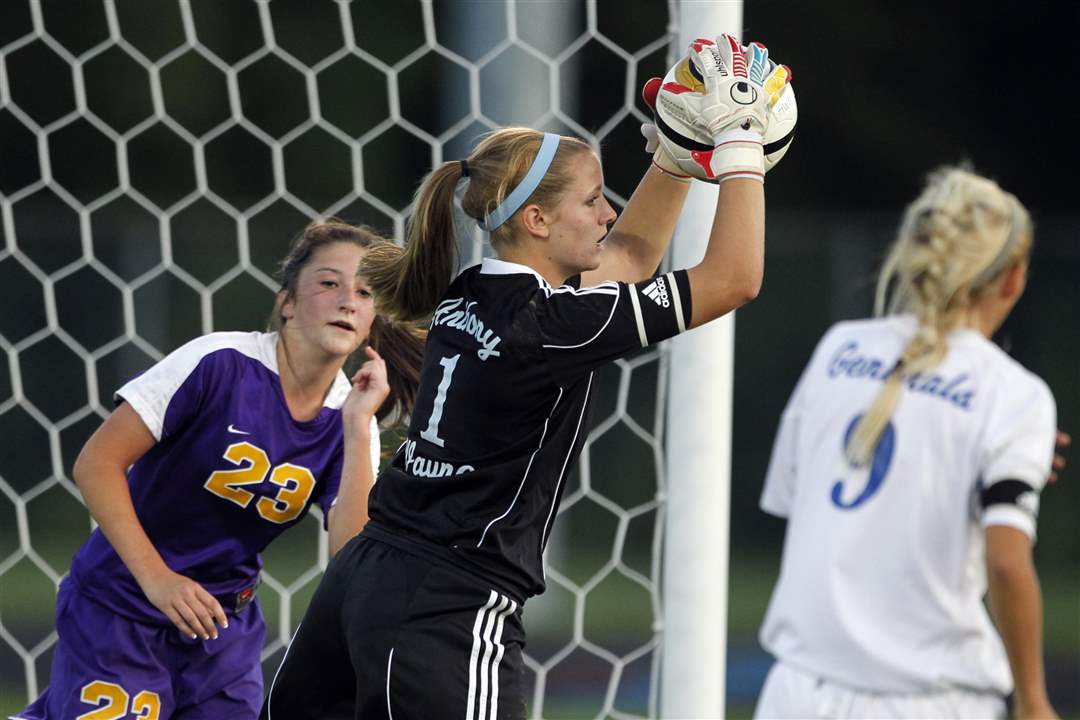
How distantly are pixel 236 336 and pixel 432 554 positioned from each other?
829mm

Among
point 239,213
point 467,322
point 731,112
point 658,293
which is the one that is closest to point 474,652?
point 467,322

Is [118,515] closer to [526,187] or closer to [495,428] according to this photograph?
[495,428]

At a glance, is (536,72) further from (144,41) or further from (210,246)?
(144,41)

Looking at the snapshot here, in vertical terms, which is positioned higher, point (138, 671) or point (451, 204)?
point (451, 204)

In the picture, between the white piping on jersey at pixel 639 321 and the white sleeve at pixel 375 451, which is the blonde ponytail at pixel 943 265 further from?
the white sleeve at pixel 375 451

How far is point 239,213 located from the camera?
6.36 metres

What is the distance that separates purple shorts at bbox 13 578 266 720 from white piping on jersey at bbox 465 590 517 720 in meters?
0.79

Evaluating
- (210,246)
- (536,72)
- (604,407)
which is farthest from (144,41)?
(536,72)

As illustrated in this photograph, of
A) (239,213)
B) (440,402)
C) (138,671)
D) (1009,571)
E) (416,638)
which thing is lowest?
(138,671)

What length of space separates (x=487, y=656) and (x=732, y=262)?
2.32 feet

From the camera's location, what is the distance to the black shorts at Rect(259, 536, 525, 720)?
238cm

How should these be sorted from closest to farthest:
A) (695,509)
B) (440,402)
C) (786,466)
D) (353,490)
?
(440,402), (786,466), (353,490), (695,509)

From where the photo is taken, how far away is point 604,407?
9.10m

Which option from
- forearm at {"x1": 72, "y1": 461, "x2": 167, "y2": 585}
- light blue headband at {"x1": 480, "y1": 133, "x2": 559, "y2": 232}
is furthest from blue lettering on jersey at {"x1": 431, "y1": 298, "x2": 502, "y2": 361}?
forearm at {"x1": 72, "y1": 461, "x2": 167, "y2": 585}
